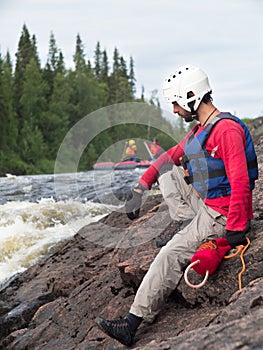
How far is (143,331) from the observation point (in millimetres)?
4539

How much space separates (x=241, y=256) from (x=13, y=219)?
793 centimetres

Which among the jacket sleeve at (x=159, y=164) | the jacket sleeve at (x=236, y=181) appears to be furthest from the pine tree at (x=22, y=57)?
the jacket sleeve at (x=236, y=181)

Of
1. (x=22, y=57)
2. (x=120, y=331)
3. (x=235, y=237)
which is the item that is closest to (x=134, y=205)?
(x=235, y=237)

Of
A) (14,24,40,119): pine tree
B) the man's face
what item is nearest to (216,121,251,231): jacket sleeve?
the man's face

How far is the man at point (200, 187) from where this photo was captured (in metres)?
4.44

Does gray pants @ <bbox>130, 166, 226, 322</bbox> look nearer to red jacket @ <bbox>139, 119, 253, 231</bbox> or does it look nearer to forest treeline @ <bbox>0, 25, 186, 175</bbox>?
red jacket @ <bbox>139, 119, 253, 231</bbox>

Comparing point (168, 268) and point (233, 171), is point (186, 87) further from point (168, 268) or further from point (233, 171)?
point (168, 268)

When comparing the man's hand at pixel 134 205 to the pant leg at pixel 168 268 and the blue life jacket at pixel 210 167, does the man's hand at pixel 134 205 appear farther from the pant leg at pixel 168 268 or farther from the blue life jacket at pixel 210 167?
the pant leg at pixel 168 268

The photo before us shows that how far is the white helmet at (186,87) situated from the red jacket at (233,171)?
0.41 m

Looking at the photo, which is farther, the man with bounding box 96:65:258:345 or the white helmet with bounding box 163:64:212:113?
the white helmet with bounding box 163:64:212:113

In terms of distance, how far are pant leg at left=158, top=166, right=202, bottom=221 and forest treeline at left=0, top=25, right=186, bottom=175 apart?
42.8m

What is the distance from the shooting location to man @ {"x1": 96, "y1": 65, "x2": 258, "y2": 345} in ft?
14.6

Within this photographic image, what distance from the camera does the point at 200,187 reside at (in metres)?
4.95

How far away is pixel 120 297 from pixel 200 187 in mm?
1502
